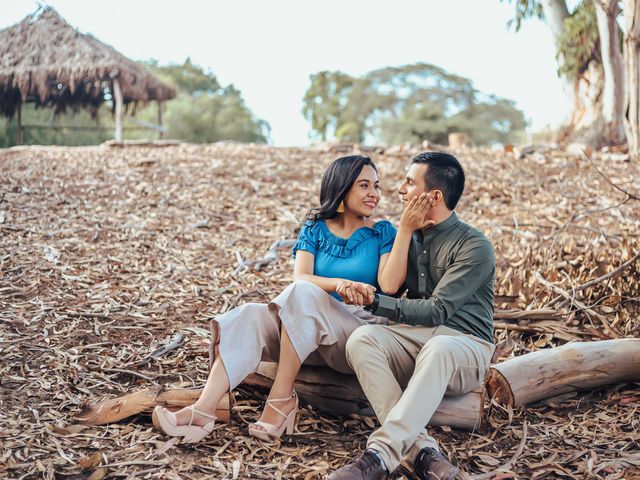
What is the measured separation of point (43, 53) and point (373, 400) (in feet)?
47.2

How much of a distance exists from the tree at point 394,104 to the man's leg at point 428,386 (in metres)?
24.0

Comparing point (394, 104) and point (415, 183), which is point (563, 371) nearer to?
point (415, 183)

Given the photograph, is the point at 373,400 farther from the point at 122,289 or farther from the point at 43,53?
the point at 43,53

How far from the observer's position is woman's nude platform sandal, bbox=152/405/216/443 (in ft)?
9.90

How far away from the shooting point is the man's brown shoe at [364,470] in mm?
2589

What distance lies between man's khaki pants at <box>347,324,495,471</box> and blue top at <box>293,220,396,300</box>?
35cm

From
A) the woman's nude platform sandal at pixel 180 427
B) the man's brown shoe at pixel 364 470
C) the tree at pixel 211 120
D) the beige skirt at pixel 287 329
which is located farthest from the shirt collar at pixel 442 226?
the tree at pixel 211 120

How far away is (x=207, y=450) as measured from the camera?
304 cm

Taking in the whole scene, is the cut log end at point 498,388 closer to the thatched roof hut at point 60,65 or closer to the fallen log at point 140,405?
the fallen log at point 140,405

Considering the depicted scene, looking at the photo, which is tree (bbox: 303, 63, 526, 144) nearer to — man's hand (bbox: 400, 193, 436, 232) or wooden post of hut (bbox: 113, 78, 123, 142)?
wooden post of hut (bbox: 113, 78, 123, 142)

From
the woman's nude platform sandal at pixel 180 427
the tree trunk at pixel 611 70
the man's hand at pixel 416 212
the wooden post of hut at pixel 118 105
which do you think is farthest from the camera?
the wooden post of hut at pixel 118 105

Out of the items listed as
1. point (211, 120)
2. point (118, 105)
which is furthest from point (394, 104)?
point (118, 105)

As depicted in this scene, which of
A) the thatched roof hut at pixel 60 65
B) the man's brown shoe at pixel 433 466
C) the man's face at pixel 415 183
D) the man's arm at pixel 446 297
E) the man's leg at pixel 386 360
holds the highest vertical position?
the thatched roof hut at pixel 60 65

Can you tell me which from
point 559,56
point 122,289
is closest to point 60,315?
point 122,289
